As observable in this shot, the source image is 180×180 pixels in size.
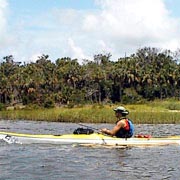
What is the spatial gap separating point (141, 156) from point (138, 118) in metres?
19.8

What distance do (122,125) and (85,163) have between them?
3.12 m

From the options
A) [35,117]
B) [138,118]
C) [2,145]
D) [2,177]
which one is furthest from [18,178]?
[35,117]

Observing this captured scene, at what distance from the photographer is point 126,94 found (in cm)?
6650

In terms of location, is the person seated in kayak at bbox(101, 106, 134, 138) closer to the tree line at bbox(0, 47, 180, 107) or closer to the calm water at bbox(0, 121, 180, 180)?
the calm water at bbox(0, 121, 180, 180)

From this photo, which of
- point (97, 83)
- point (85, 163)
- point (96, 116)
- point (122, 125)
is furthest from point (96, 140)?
point (97, 83)

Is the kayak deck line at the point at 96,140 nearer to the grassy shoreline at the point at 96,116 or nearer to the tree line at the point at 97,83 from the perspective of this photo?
the grassy shoreline at the point at 96,116

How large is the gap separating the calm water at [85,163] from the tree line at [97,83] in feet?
161

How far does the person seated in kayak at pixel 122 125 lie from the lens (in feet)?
50.0

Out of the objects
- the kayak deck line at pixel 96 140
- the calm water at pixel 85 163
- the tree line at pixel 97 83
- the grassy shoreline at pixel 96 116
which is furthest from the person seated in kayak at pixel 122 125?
the tree line at pixel 97 83

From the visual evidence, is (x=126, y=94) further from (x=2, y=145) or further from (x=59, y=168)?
(x=59, y=168)

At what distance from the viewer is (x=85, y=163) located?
12.6m

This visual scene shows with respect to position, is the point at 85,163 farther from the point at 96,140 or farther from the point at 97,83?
the point at 97,83

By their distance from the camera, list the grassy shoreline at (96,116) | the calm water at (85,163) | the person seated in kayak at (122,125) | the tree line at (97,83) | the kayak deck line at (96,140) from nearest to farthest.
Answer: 1. the calm water at (85,163)
2. the person seated in kayak at (122,125)
3. the kayak deck line at (96,140)
4. the grassy shoreline at (96,116)
5. the tree line at (97,83)

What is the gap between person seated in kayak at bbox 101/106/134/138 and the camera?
15227mm
